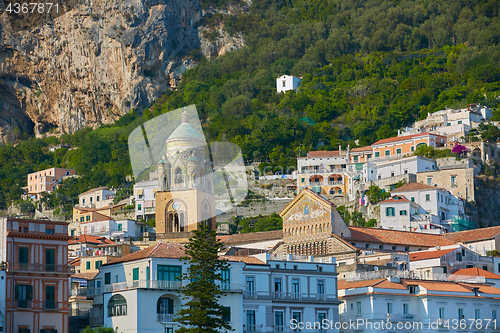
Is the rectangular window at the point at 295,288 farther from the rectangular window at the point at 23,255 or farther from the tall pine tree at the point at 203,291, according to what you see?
the rectangular window at the point at 23,255

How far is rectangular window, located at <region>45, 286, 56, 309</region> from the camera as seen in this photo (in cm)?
4362

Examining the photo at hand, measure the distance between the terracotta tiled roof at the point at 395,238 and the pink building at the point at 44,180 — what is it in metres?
70.6

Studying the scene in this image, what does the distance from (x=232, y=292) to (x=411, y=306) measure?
12228 millimetres

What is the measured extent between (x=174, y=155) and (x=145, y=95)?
261ft

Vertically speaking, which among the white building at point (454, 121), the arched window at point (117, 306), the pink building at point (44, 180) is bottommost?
the arched window at point (117, 306)

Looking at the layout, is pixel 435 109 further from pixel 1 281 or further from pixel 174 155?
pixel 1 281

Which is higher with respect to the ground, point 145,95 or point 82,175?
point 145,95

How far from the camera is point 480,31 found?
14062 cm

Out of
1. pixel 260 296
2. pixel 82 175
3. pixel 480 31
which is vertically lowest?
pixel 260 296

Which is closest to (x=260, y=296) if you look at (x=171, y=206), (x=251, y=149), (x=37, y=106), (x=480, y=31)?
(x=171, y=206)

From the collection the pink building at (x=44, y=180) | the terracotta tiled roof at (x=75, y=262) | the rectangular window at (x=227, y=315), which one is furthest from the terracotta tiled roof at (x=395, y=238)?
the pink building at (x=44, y=180)

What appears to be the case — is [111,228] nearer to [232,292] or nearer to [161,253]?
[161,253]

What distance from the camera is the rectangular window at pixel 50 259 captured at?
44281 millimetres

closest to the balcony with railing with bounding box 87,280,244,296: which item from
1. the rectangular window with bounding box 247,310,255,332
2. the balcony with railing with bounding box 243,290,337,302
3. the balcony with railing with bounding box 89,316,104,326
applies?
the balcony with railing with bounding box 243,290,337,302
